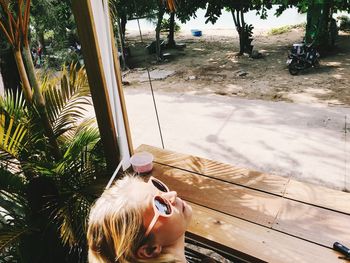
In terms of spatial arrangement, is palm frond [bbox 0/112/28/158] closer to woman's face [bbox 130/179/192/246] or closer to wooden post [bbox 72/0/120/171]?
wooden post [bbox 72/0/120/171]

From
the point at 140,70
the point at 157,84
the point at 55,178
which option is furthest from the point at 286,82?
the point at 55,178

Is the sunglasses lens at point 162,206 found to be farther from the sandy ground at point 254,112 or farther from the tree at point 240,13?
the tree at point 240,13

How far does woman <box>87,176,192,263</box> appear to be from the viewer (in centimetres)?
105

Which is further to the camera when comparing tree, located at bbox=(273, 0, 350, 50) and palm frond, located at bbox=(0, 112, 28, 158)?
tree, located at bbox=(273, 0, 350, 50)

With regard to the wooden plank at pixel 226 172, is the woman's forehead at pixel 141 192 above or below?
above

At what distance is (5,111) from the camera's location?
8.38ft

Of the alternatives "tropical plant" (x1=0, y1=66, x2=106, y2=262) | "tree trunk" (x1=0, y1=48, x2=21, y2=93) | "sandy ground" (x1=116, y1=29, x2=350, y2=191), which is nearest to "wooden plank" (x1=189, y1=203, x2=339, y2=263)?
"tropical plant" (x1=0, y1=66, x2=106, y2=262)

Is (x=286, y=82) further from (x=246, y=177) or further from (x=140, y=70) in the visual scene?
(x=246, y=177)

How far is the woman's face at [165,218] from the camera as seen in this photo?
113 cm

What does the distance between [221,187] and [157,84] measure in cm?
823

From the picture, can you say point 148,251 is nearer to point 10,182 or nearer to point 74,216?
point 74,216

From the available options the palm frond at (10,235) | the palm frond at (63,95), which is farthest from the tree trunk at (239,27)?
the palm frond at (10,235)

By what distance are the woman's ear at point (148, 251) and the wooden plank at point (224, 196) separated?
3.53 feet

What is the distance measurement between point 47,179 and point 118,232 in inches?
66.3
